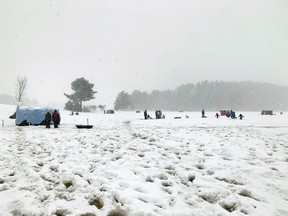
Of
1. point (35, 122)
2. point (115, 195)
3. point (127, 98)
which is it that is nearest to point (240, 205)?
point (115, 195)

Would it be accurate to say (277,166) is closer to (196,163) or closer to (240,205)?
(196,163)

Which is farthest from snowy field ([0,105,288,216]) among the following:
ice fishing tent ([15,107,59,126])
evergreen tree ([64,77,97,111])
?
evergreen tree ([64,77,97,111])

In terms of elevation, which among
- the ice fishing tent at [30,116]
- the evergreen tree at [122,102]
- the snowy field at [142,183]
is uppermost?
the evergreen tree at [122,102]

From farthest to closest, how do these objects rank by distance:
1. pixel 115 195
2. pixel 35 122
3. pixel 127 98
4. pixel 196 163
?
pixel 127 98, pixel 35 122, pixel 196 163, pixel 115 195

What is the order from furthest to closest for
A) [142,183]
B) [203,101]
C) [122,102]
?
[203,101], [122,102], [142,183]

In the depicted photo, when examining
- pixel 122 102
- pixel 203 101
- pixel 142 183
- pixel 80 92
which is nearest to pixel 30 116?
pixel 142 183

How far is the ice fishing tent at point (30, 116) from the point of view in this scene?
1077 inches

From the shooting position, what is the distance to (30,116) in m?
27.7

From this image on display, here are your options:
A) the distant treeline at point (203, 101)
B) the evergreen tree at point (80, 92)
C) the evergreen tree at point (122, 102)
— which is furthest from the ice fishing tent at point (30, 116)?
the distant treeline at point (203, 101)

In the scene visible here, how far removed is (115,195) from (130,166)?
7.19 feet

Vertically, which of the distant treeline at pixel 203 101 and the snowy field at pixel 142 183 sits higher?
the distant treeline at pixel 203 101

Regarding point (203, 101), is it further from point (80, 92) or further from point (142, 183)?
point (142, 183)

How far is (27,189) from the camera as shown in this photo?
17.2ft

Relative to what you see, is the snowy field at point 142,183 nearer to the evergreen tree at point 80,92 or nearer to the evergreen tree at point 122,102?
the evergreen tree at point 80,92
